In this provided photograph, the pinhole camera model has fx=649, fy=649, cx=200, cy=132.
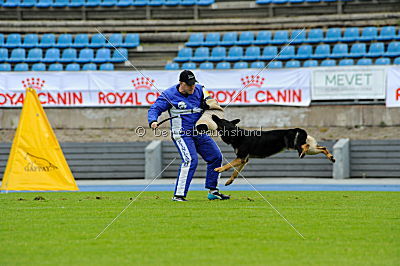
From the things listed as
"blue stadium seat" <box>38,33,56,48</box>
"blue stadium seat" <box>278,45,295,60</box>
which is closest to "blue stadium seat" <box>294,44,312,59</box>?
"blue stadium seat" <box>278,45,295,60</box>

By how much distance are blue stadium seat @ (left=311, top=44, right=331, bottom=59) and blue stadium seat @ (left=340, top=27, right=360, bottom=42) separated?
98cm

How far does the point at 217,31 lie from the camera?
25.9 m

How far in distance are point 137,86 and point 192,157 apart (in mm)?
10111

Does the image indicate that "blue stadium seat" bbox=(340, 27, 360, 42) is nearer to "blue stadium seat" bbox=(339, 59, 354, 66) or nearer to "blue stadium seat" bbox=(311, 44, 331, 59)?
"blue stadium seat" bbox=(311, 44, 331, 59)

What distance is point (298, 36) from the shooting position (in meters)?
23.9

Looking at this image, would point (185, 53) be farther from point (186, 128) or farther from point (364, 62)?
point (186, 128)

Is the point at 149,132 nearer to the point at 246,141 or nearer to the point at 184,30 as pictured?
the point at 184,30

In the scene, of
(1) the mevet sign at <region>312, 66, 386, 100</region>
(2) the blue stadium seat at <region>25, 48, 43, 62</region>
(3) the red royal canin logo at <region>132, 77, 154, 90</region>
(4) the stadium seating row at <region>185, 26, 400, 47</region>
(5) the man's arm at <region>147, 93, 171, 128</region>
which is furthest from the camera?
(2) the blue stadium seat at <region>25, 48, 43, 62</region>

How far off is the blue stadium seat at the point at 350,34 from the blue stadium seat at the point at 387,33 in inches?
33.1

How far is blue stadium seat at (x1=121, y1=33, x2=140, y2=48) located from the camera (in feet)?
81.3

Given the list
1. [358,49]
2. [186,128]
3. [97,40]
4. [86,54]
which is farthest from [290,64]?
[186,128]

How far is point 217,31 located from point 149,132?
6710mm

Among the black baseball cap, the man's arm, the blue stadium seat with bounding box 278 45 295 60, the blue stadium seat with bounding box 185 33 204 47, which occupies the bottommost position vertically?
the man's arm

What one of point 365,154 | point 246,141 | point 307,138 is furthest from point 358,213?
point 365,154
